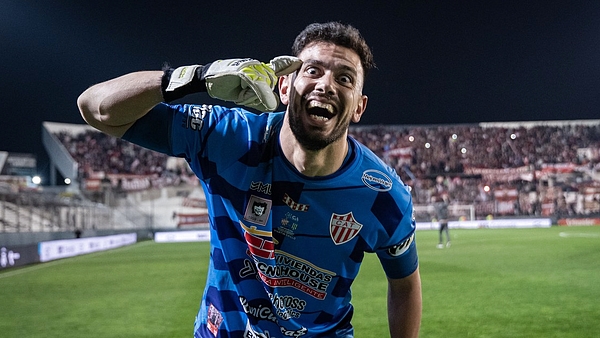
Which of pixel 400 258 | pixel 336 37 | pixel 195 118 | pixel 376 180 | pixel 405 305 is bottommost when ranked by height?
pixel 405 305

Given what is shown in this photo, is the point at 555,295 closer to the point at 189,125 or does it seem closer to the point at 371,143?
the point at 189,125

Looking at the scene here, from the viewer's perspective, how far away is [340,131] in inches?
113

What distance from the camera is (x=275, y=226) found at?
2979 mm

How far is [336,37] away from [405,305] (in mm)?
1647

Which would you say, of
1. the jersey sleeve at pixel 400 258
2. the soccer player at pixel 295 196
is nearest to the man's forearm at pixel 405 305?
the jersey sleeve at pixel 400 258

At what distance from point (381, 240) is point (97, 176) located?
134 feet

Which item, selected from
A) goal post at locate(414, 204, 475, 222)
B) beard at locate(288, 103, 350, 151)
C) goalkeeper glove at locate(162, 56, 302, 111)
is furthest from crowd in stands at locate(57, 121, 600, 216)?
goalkeeper glove at locate(162, 56, 302, 111)

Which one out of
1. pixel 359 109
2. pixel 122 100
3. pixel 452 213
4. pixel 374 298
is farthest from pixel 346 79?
pixel 452 213

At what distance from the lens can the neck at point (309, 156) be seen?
293cm

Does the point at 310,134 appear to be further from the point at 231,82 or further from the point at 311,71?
the point at 231,82

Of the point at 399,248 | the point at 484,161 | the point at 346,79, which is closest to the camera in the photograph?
the point at 346,79

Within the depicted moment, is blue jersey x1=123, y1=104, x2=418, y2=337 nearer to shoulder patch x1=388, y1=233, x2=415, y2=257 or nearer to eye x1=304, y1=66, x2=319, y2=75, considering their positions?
shoulder patch x1=388, y1=233, x2=415, y2=257

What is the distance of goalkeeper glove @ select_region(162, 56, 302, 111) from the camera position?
2.27 meters

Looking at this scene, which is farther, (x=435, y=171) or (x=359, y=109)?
(x=435, y=171)
